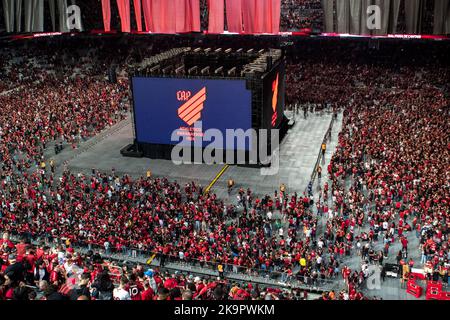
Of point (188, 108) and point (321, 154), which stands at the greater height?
point (188, 108)

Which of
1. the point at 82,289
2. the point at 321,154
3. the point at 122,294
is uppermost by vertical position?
the point at 82,289

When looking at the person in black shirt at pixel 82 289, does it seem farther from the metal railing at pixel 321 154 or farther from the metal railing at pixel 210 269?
the metal railing at pixel 321 154

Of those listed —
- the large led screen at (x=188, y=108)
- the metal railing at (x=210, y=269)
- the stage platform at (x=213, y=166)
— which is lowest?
the metal railing at (x=210, y=269)

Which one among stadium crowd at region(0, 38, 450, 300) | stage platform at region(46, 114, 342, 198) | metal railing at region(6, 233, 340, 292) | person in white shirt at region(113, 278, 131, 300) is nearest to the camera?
person in white shirt at region(113, 278, 131, 300)

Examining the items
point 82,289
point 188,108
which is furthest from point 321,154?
point 82,289

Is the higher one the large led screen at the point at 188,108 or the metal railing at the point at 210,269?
the large led screen at the point at 188,108

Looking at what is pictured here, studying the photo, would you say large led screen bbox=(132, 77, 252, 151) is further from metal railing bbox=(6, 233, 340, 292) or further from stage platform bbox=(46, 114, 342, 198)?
metal railing bbox=(6, 233, 340, 292)

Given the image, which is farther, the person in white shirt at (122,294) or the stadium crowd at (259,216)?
the stadium crowd at (259,216)

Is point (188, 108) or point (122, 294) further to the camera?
point (188, 108)

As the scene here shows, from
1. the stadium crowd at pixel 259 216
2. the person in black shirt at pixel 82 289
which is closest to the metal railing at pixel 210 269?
the stadium crowd at pixel 259 216

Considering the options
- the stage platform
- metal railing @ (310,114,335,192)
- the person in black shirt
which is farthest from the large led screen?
the person in black shirt

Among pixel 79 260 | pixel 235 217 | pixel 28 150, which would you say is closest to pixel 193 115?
pixel 235 217

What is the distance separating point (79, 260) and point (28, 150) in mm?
24762

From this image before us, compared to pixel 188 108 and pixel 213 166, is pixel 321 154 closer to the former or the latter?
pixel 213 166
